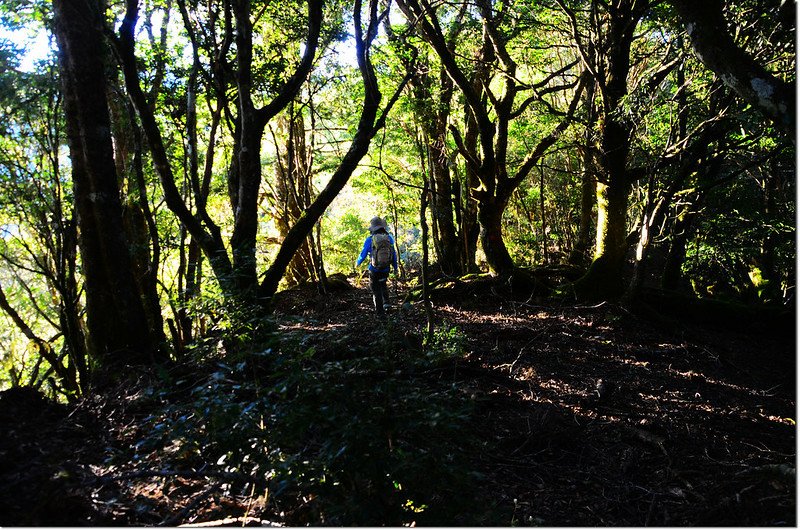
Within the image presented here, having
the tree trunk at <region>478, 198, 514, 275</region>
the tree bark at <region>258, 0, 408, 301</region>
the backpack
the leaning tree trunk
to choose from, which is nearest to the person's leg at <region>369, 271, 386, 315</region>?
the backpack

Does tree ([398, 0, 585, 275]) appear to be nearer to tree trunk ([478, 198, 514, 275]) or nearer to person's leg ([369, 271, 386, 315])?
tree trunk ([478, 198, 514, 275])

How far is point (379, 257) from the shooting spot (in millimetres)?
7961

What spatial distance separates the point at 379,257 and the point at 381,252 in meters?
0.09

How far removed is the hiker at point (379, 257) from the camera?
7.98 m

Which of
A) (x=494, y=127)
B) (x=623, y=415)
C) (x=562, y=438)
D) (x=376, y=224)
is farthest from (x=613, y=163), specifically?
(x=562, y=438)

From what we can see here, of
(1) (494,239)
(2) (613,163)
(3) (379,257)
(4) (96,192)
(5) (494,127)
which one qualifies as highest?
(5) (494,127)

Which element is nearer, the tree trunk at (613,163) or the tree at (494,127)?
the tree trunk at (613,163)

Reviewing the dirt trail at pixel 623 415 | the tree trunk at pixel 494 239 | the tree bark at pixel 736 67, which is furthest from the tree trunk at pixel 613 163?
the tree bark at pixel 736 67

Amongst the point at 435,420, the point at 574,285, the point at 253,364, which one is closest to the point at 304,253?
the point at 574,285

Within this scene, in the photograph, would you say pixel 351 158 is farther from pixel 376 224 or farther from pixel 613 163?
pixel 613 163

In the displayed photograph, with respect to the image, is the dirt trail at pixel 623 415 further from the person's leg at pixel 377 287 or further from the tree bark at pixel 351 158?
the tree bark at pixel 351 158

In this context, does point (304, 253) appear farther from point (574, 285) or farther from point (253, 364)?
point (253, 364)

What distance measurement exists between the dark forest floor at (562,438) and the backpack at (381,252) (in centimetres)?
112

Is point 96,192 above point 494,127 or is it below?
below
